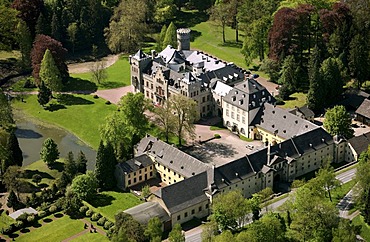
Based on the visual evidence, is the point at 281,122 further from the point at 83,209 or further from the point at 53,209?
the point at 53,209

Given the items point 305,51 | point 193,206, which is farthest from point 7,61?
point 193,206

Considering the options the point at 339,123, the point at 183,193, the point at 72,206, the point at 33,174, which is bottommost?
the point at 72,206

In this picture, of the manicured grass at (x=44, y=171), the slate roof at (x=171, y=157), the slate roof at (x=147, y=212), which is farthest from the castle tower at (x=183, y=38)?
the slate roof at (x=147, y=212)

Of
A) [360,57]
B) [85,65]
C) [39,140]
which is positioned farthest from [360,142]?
[85,65]

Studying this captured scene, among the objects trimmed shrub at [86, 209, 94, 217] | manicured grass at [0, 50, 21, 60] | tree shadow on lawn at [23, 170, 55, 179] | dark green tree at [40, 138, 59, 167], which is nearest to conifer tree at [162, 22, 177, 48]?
manicured grass at [0, 50, 21, 60]

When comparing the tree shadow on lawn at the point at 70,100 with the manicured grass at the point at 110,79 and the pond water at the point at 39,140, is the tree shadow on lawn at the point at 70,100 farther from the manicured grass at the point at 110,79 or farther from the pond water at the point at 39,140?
the pond water at the point at 39,140

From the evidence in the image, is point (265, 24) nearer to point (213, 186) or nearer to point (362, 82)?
point (362, 82)

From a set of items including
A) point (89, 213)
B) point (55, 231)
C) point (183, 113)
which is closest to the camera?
point (55, 231)
